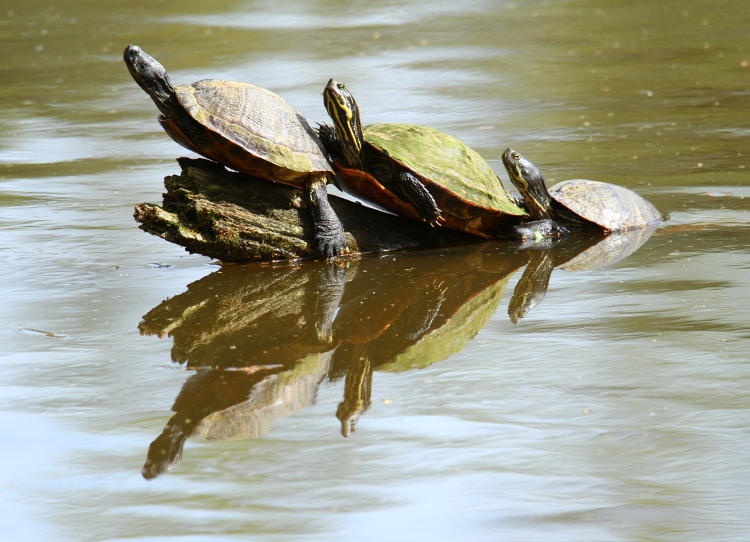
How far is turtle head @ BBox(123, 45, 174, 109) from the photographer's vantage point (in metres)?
5.05

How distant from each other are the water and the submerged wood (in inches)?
6.6

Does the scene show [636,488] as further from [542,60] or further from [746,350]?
[542,60]

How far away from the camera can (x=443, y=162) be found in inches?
208

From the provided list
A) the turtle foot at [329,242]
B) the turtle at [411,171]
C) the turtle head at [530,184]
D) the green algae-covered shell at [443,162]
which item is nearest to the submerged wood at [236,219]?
the turtle foot at [329,242]

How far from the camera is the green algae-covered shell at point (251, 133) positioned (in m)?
4.94

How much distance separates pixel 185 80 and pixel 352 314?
669cm

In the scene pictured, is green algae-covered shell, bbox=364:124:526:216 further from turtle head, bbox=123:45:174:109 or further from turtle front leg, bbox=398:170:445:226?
turtle head, bbox=123:45:174:109

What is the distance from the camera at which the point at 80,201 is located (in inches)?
260

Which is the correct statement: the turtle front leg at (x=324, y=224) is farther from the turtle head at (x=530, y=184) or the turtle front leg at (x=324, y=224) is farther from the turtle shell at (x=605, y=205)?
the turtle shell at (x=605, y=205)

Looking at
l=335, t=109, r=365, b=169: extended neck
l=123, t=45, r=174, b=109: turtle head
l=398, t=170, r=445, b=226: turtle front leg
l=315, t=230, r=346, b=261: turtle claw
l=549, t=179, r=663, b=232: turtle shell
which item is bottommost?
l=315, t=230, r=346, b=261: turtle claw

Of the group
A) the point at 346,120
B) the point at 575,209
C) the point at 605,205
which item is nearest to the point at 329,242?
the point at 346,120

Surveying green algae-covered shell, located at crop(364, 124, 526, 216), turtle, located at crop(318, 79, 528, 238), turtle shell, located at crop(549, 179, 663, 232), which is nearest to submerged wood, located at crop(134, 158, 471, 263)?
turtle, located at crop(318, 79, 528, 238)

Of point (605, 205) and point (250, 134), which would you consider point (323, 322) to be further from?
point (605, 205)

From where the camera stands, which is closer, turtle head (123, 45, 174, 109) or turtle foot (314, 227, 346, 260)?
turtle head (123, 45, 174, 109)
